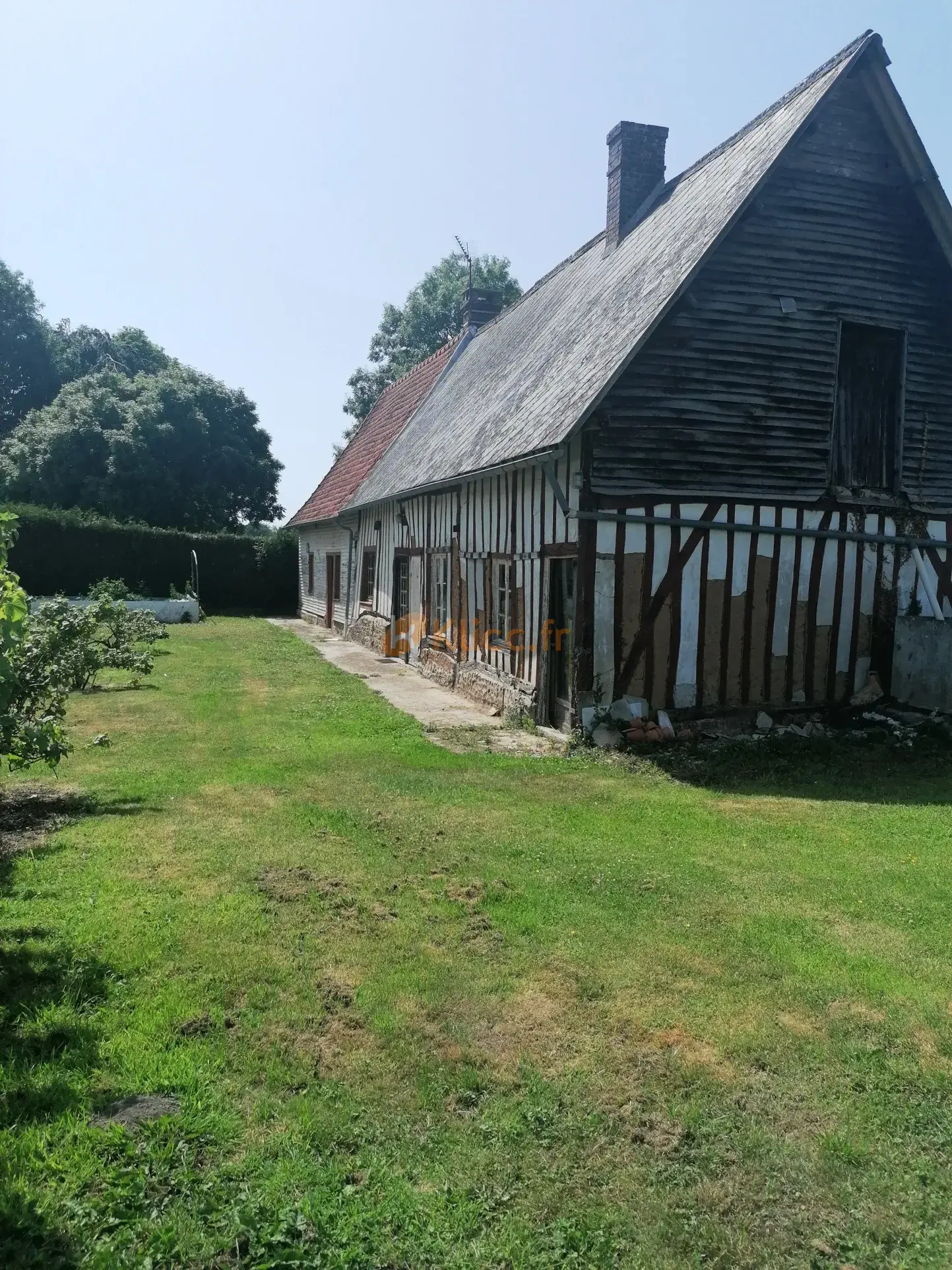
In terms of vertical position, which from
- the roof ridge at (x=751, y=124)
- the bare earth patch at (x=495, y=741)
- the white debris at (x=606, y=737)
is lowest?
the bare earth patch at (x=495, y=741)

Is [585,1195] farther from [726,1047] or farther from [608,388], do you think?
[608,388]

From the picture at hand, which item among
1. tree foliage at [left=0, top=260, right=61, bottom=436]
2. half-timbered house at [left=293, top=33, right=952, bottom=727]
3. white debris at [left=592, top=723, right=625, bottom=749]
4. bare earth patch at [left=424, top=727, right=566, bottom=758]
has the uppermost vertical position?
tree foliage at [left=0, top=260, right=61, bottom=436]

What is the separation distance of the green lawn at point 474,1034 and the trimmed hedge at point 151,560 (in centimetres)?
2048

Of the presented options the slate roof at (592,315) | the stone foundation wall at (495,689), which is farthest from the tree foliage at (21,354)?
the stone foundation wall at (495,689)

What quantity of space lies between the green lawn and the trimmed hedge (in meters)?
20.5

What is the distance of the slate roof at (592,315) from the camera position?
31.0 feet

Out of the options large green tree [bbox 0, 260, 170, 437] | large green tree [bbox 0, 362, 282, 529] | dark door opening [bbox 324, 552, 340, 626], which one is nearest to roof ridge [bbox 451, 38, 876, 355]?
dark door opening [bbox 324, 552, 340, 626]

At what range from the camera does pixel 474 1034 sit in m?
3.58

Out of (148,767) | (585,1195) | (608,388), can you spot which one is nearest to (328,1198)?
(585,1195)

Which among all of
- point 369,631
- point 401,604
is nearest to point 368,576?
point 369,631

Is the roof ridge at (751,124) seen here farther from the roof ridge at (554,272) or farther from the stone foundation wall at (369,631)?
the stone foundation wall at (369,631)

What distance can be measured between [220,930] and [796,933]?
2.97 meters

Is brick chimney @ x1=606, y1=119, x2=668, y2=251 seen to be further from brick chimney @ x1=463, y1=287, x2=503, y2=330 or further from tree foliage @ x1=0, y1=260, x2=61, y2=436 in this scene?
tree foliage @ x1=0, y1=260, x2=61, y2=436

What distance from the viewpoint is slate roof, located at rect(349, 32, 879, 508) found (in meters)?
9.45
